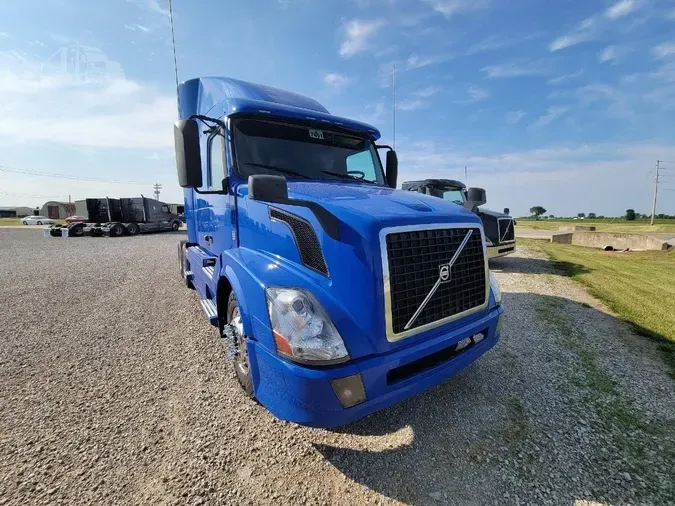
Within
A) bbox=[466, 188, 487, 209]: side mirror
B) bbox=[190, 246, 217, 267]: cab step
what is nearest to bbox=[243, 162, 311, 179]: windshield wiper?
bbox=[190, 246, 217, 267]: cab step

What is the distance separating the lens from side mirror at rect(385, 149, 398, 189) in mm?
4400

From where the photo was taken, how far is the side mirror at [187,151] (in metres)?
3.08

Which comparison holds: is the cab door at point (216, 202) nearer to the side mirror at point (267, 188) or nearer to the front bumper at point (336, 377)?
the side mirror at point (267, 188)

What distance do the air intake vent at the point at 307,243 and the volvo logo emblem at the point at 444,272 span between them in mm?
870

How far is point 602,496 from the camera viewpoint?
1958 mm

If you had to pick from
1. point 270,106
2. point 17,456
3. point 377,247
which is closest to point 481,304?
point 377,247

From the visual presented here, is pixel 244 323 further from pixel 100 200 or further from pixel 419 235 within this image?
pixel 100 200

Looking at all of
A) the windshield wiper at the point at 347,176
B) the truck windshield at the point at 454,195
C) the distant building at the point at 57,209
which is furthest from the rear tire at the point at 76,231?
the distant building at the point at 57,209

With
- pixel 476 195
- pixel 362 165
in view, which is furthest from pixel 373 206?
pixel 476 195

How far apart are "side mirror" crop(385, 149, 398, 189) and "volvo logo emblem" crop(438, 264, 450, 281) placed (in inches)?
89.9

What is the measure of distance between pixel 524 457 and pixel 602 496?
1.42 ft

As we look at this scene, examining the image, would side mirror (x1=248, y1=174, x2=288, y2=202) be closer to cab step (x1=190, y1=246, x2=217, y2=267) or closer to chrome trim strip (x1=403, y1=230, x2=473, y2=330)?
chrome trim strip (x1=403, y1=230, x2=473, y2=330)

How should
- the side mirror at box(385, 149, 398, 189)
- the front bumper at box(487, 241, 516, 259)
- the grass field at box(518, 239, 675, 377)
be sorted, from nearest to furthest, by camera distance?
the side mirror at box(385, 149, 398, 189)
the grass field at box(518, 239, 675, 377)
the front bumper at box(487, 241, 516, 259)

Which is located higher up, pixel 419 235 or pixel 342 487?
pixel 419 235
